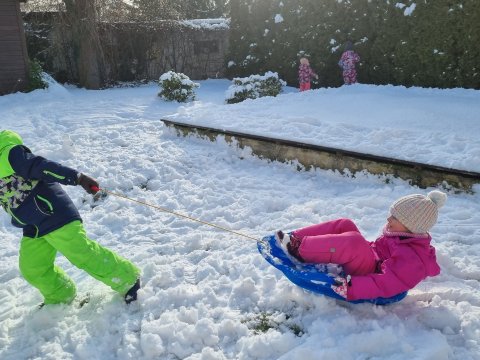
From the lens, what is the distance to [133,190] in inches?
221

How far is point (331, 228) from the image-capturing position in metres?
3.08

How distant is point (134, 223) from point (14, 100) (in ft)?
31.1

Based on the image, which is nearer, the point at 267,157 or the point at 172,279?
the point at 172,279

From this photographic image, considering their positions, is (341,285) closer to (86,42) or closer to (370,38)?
(370,38)

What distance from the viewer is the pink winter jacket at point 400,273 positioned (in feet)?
8.46

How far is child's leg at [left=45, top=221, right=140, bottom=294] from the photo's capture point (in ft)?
9.61

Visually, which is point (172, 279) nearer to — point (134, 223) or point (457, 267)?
point (134, 223)

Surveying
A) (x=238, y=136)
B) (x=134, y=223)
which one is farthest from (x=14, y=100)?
(x=134, y=223)

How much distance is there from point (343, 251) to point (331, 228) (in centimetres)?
33

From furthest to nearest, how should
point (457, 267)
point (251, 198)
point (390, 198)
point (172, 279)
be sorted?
point (251, 198) → point (390, 198) → point (172, 279) → point (457, 267)

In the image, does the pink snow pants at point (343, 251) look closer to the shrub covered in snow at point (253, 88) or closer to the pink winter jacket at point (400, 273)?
the pink winter jacket at point (400, 273)

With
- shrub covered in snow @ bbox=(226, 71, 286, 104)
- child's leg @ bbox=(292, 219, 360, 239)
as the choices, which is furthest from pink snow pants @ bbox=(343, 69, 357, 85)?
child's leg @ bbox=(292, 219, 360, 239)

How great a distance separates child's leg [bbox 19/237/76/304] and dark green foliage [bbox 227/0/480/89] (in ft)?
27.0

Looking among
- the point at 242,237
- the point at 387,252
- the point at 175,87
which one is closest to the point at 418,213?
the point at 387,252
